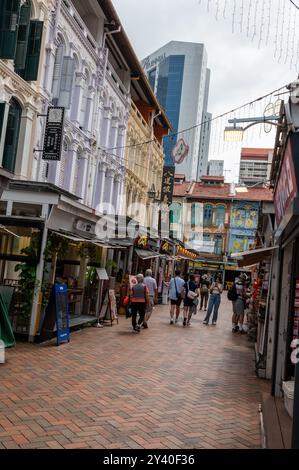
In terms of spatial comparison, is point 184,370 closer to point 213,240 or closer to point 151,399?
point 151,399

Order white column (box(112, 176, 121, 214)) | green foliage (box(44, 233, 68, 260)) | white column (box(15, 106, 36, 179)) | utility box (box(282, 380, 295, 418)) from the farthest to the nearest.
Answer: white column (box(112, 176, 121, 214)) → white column (box(15, 106, 36, 179)) → green foliage (box(44, 233, 68, 260)) → utility box (box(282, 380, 295, 418))

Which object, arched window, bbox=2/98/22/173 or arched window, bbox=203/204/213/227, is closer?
arched window, bbox=2/98/22/173

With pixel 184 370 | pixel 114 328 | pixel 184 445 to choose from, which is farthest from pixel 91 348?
pixel 184 445

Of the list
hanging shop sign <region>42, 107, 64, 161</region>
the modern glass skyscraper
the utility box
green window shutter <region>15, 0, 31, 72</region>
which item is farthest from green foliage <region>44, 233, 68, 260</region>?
the modern glass skyscraper

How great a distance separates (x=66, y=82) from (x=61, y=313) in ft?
30.2

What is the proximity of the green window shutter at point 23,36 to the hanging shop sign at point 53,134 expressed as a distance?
2.24 metres

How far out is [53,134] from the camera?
1438cm

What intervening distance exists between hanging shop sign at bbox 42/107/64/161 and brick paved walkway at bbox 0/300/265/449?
6.15 metres

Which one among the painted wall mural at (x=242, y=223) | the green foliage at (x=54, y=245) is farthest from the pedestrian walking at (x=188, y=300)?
the painted wall mural at (x=242, y=223)

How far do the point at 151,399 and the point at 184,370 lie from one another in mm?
2119

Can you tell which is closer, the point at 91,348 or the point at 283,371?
Answer: the point at 283,371

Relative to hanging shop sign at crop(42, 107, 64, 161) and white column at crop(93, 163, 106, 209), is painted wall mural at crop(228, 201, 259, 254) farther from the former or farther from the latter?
hanging shop sign at crop(42, 107, 64, 161)

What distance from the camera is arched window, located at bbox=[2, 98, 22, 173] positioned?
1352cm

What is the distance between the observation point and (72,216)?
12.0 m
